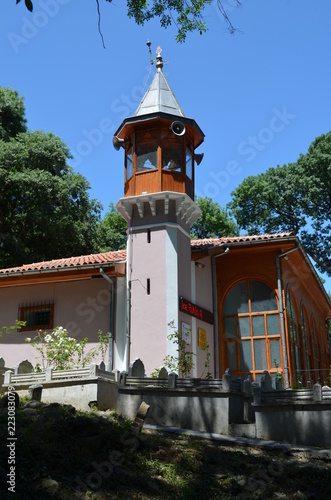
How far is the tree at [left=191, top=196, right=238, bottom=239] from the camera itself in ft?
130

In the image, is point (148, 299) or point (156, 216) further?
point (156, 216)

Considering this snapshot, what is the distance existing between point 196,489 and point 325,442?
11.8 ft

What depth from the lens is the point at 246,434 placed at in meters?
12.2

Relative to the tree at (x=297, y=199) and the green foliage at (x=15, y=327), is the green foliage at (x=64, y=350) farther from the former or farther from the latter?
the tree at (x=297, y=199)

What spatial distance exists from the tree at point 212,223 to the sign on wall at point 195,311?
2062 centimetres

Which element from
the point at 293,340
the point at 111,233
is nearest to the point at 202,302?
the point at 293,340

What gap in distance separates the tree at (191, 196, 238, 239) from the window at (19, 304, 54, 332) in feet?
68.4

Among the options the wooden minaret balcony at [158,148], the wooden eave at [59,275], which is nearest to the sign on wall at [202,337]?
the wooden eave at [59,275]

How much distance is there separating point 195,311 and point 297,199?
1912cm

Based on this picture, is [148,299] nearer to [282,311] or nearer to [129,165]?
[282,311]

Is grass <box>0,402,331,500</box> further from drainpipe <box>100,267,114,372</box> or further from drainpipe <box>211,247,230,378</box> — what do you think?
drainpipe <box>211,247,230,378</box>

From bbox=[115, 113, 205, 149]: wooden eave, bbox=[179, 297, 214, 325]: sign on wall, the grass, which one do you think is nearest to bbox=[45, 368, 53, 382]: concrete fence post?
the grass

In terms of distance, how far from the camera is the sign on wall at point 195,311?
17.6m

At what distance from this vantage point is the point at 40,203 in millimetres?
30203
